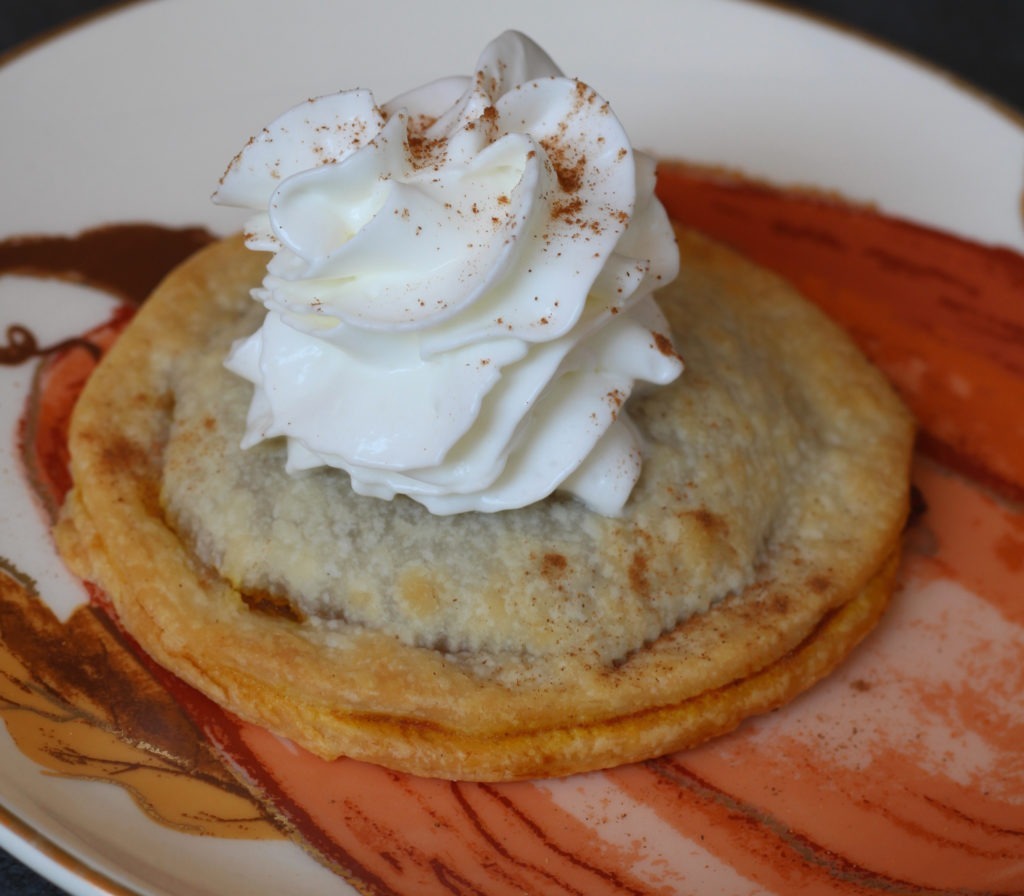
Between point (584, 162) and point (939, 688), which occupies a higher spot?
point (584, 162)

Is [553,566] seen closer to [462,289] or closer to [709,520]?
[709,520]

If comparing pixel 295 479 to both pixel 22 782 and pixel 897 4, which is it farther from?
pixel 897 4

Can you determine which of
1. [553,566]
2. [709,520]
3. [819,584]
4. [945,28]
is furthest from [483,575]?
[945,28]

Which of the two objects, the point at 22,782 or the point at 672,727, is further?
the point at 672,727

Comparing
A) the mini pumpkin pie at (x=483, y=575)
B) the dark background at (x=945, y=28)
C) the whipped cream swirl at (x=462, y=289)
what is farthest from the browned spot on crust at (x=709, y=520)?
the dark background at (x=945, y=28)

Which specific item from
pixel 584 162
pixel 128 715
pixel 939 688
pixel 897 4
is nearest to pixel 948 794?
pixel 939 688

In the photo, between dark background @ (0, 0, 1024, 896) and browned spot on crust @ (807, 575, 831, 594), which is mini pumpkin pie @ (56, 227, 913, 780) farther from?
dark background @ (0, 0, 1024, 896)

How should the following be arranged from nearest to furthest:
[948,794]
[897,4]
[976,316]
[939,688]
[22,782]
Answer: [22,782] < [948,794] < [939,688] < [976,316] < [897,4]

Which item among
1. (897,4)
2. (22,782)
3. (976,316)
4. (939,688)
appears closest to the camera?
(22,782)

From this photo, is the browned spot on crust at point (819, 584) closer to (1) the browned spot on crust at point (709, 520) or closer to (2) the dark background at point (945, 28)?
(1) the browned spot on crust at point (709, 520)
